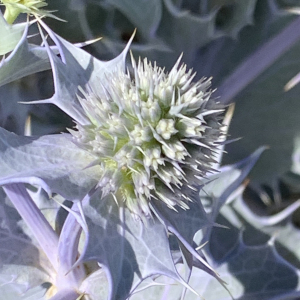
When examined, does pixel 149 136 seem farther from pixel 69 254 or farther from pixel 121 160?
pixel 69 254

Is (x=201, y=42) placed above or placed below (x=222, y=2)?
below

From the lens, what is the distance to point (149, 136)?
0.52 metres

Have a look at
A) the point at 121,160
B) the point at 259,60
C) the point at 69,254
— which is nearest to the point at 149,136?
the point at 121,160

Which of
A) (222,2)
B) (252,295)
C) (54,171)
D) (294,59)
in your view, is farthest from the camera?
(294,59)

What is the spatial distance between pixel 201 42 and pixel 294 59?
37 cm

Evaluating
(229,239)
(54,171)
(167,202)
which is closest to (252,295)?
(229,239)

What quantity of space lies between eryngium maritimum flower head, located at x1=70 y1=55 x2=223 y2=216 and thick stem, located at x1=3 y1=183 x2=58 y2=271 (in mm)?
177

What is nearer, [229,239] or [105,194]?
[105,194]

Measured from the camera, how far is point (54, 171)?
53cm

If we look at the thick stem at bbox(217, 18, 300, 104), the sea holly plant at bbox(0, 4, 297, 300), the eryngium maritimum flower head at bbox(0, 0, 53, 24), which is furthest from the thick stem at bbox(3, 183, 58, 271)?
the thick stem at bbox(217, 18, 300, 104)

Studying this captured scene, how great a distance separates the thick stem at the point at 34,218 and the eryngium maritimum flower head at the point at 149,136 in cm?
18

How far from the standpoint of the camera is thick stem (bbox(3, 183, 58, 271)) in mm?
651

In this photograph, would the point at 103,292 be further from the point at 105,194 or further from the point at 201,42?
the point at 201,42

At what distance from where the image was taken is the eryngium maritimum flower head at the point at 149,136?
522mm
